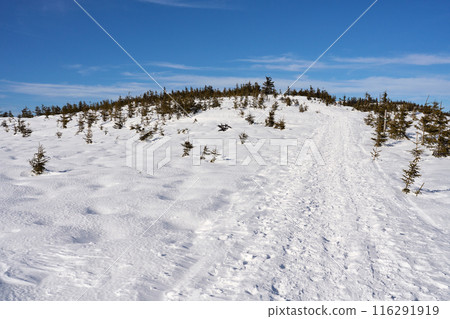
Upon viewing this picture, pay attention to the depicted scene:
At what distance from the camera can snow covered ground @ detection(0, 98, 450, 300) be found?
9.59ft

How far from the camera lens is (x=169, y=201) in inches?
219

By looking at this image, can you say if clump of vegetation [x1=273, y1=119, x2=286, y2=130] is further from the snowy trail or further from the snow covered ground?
the snowy trail

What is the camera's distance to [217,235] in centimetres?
427

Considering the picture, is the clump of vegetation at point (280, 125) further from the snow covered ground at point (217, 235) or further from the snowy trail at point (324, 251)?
the snowy trail at point (324, 251)

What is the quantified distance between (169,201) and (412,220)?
5.10 meters

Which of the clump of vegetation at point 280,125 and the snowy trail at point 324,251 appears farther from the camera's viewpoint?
the clump of vegetation at point 280,125

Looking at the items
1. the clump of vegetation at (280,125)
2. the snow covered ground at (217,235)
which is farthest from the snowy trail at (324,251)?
the clump of vegetation at (280,125)

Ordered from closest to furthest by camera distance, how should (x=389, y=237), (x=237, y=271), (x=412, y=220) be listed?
(x=237, y=271) < (x=389, y=237) < (x=412, y=220)

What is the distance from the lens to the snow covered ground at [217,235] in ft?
9.59

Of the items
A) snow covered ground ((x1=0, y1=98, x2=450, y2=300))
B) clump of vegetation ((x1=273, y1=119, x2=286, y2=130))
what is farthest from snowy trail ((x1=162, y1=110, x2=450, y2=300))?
clump of vegetation ((x1=273, y1=119, x2=286, y2=130))

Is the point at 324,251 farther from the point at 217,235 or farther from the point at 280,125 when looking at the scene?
the point at 280,125
